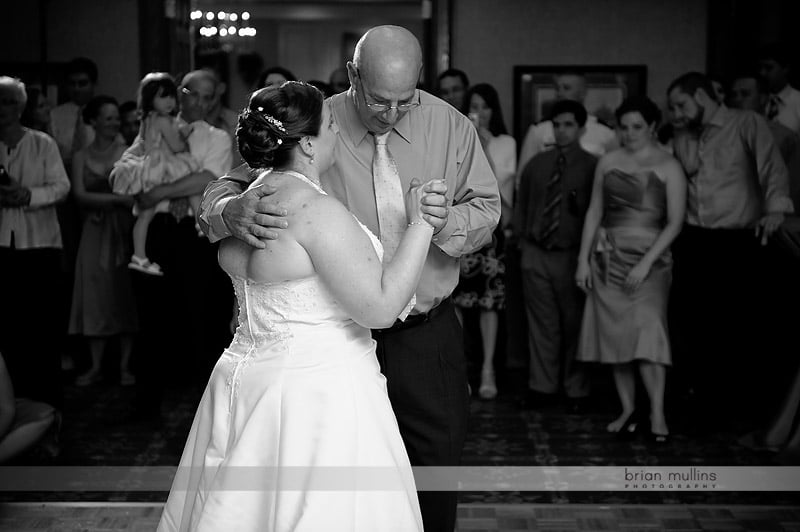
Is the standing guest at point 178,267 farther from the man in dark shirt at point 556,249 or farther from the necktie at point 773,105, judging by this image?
the necktie at point 773,105

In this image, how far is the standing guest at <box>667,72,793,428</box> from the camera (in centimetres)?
513

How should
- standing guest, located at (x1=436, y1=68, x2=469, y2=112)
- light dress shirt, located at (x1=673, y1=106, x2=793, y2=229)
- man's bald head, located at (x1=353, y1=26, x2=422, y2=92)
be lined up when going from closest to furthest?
man's bald head, located at (x1=353, y1=26, x2=422, y2=92) → light dress shirt, located at (x1=673, y1=106, x2=793, y2=229) → standing guest, located at (x1=436, y1=68, x2=469, y2=112)

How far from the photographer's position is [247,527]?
7.57ft

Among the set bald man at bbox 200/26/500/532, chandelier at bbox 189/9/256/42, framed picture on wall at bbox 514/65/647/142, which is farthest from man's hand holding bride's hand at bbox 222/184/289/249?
chandelier at bbox 189/9/256/42

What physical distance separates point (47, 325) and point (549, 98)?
4.24 m

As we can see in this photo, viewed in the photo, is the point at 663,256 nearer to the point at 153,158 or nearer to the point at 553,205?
the point at 553,205

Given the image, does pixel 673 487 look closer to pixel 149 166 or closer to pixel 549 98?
pixel 149 166

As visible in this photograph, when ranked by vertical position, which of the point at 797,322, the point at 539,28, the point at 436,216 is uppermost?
the point at 539,28

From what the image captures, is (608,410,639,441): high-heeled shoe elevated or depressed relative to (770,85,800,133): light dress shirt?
depressed

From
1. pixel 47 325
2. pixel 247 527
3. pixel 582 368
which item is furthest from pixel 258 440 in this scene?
pixel 582 368

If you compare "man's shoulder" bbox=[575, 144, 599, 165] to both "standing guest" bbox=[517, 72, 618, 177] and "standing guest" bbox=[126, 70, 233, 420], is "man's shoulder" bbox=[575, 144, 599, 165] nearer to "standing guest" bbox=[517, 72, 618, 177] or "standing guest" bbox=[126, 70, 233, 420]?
"standing guest" bbox=[517, 72, 618, 177]

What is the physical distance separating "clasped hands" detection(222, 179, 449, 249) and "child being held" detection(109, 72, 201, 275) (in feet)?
9.31

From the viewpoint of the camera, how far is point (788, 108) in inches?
232

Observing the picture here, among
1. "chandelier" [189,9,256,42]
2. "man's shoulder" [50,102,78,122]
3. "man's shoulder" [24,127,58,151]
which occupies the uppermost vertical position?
"chandelier" [189,9,256,42]
